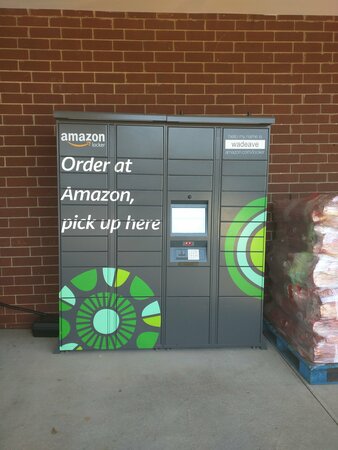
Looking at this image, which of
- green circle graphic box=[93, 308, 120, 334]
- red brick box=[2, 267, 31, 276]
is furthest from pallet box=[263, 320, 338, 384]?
red brick box=[2, 267, 31, 276]

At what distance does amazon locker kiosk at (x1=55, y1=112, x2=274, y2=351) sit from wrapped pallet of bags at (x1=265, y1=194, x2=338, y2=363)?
0.29 metres

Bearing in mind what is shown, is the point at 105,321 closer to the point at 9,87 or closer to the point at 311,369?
the point at 311,369

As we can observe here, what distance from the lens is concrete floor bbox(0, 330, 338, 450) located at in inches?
85.4

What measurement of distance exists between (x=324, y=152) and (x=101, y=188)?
2601 mm

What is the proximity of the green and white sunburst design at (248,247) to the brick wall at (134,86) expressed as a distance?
2.95 feet

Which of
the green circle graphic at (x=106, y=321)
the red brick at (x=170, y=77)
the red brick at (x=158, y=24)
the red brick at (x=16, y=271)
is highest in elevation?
the red brick at (x=158, y=24)

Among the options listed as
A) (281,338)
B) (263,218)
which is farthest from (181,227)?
(281,338)

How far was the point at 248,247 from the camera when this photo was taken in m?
3.22

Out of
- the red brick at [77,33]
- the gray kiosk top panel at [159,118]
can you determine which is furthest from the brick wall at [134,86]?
the gray kiosk top panel at [159,118]

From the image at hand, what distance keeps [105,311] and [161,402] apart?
3.16 ft

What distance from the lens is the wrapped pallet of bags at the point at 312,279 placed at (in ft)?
8.93

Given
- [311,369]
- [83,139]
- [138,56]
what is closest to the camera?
[311,369]

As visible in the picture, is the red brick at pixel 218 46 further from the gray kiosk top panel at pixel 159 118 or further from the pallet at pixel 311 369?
the pallet at pixel 311 369

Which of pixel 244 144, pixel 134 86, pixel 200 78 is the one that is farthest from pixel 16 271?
pixel 200 78
